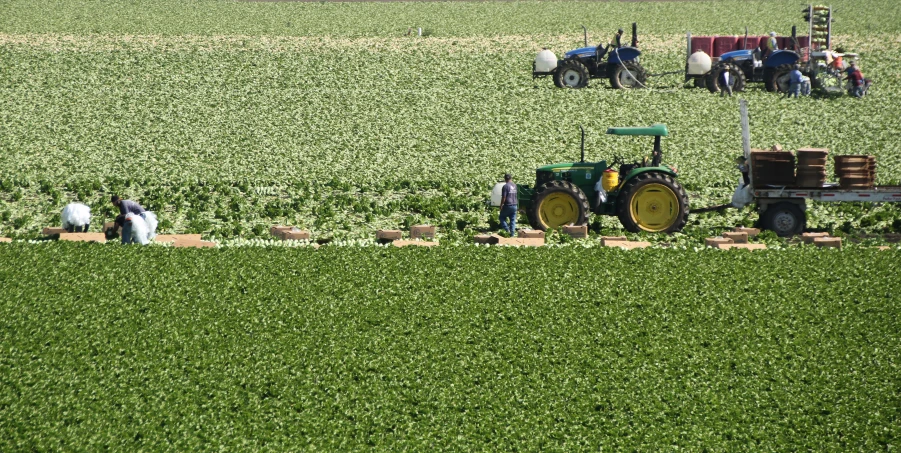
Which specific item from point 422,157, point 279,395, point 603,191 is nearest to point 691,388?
point 279,395

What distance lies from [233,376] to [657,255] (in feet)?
24.7

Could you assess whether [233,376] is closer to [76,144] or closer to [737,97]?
[76,144]

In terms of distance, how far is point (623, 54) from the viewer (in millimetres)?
32625

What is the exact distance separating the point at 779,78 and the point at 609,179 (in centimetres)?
1701

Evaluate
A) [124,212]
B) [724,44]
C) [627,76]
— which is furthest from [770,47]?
[124,212]

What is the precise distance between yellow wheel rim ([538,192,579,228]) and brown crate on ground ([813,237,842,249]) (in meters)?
4.12

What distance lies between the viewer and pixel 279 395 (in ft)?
35.1

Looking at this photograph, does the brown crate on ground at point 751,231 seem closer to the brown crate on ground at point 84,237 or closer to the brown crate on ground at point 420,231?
the brown crate on ground at point 420,231

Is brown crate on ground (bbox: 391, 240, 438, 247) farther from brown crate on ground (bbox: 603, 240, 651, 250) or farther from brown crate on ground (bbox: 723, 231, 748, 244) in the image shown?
brown crate on ground (bbox: 723, 231, 748, 244)

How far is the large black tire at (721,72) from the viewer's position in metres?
32.1

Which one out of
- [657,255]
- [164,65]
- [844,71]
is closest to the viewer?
[657,255]

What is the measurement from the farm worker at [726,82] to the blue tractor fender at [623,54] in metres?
2.84

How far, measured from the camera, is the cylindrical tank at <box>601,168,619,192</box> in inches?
703

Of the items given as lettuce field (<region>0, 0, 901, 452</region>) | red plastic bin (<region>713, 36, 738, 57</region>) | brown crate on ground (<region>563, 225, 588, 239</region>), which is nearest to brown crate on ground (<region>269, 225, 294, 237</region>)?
lettuce field (<region>0, 0, 901, 452</region>)
